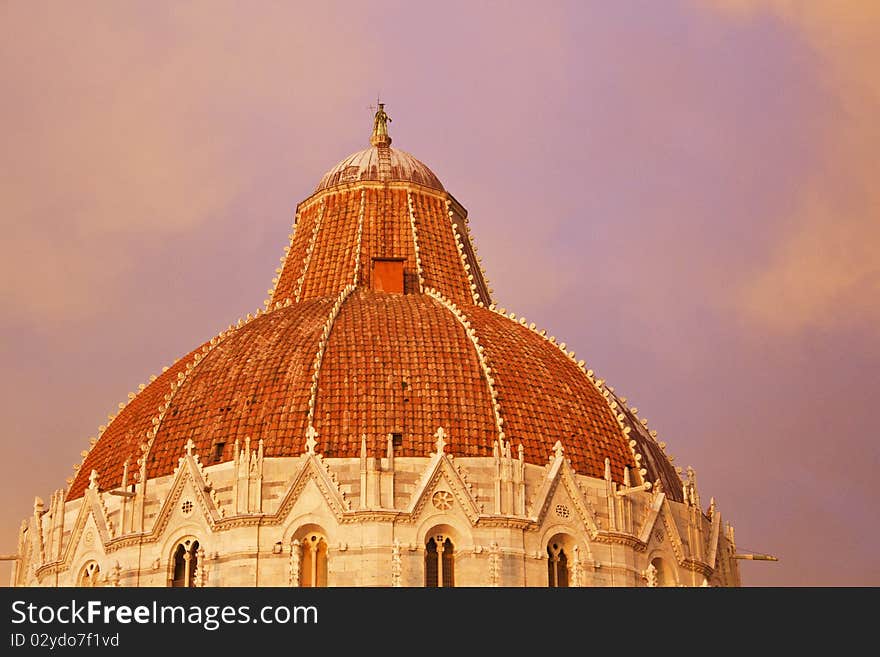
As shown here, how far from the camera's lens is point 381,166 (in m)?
86.3

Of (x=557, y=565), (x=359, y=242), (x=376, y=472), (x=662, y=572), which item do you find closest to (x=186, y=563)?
(x=376, y=472)

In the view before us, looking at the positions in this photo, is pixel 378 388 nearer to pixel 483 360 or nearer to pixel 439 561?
pixel 483 360

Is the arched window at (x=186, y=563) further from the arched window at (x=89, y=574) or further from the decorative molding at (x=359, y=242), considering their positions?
the decorative molding at (x=359, y=242)

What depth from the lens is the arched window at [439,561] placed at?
70.4m

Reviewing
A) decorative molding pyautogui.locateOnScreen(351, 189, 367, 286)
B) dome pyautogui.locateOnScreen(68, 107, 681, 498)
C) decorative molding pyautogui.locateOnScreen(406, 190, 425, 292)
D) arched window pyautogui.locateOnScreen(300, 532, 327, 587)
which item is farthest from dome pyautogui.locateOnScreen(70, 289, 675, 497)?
decorative molding pyautogui.locateOnScreen(406, 190, 425, 292)

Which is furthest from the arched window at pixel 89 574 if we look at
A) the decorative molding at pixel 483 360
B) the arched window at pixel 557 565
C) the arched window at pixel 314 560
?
the arched window at pixel 557 565

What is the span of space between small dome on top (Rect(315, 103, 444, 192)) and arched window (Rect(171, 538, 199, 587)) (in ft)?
62.3

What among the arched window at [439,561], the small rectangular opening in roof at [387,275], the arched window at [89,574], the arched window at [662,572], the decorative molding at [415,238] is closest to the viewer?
the arched window at [439,561]

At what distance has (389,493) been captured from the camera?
70.6 m

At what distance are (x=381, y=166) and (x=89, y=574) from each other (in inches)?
830

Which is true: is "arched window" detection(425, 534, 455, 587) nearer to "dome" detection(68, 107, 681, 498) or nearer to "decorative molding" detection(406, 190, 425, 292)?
"dome" detection(68, 107, 681, 498)
